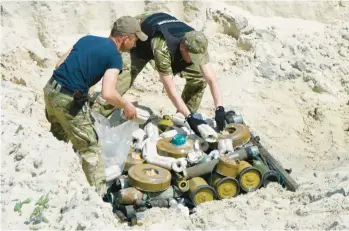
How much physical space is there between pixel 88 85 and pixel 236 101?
2.90 metres

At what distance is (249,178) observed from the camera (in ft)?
17.2

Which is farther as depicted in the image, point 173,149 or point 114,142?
point 114,142

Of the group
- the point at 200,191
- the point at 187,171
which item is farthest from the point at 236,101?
the point at 200,191

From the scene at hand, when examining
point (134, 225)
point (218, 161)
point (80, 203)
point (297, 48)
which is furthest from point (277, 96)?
point (80, 203)

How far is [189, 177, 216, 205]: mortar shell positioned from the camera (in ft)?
16.6

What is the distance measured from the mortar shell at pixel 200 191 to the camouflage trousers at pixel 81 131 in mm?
784

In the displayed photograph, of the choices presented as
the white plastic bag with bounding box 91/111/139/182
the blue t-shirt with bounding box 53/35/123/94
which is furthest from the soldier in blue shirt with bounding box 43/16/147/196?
the white plastic bag with bounding box 91/111/139/182

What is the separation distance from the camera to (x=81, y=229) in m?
3.83

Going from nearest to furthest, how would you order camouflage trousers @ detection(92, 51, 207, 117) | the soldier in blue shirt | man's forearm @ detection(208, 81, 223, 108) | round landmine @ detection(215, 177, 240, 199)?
the soldier in blue shirt, round landmine @ detection(215, 177, 240, 199), man's forearm @ detection(208, 81, 223, 108), camouflage trousers @ detection(92, 51, 207, 117)

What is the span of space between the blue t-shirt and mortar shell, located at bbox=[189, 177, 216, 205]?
1.21 meters

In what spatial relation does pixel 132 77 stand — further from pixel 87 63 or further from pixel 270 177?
pixel 270 177

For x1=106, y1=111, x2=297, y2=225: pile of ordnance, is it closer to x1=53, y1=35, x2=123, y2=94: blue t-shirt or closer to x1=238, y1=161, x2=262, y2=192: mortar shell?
x1=238, y1=161, x2=262, y2=192: mortar shell

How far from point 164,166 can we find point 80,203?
4.44 feet

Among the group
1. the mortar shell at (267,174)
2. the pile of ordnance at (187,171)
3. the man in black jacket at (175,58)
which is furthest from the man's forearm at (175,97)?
the mortar shell at (267,174)
